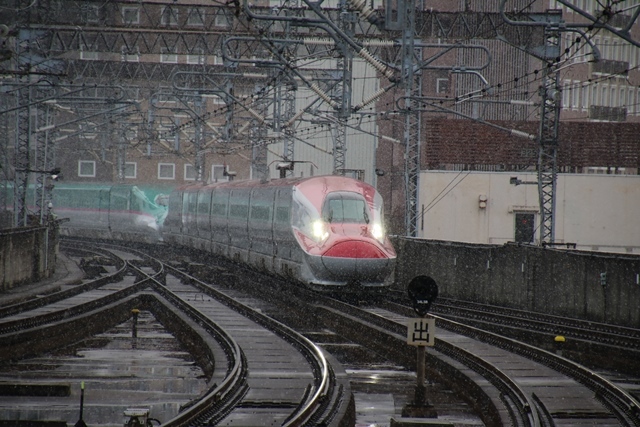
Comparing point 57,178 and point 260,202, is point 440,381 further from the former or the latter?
point 57,178

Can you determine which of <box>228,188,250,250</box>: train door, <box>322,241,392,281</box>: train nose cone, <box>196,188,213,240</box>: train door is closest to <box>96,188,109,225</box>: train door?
<box>196,188,213,240</box>: train door

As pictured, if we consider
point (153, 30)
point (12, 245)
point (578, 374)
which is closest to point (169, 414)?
point (578, 374)

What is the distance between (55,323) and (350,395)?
9.41m

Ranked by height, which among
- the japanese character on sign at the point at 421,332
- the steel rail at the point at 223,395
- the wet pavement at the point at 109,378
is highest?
the japanese character on sign at the point at 421,332

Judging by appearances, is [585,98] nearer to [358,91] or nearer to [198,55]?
[358,91]

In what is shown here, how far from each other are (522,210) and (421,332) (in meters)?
34.9

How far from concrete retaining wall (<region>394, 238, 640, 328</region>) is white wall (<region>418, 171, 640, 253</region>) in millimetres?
14785

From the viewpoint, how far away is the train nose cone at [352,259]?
2459cm

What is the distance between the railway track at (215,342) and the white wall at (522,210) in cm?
1685

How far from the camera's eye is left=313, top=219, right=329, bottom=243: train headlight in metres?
25.2

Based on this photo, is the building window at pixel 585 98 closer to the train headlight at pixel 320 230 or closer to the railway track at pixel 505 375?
the train headlight at pixel 320 230

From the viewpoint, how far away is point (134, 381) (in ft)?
51.4

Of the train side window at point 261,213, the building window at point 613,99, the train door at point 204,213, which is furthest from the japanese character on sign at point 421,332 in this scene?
the building window at point 613,99

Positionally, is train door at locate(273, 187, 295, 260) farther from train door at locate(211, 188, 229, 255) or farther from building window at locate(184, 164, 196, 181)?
building window at locate(184, 164, 196, 181)
